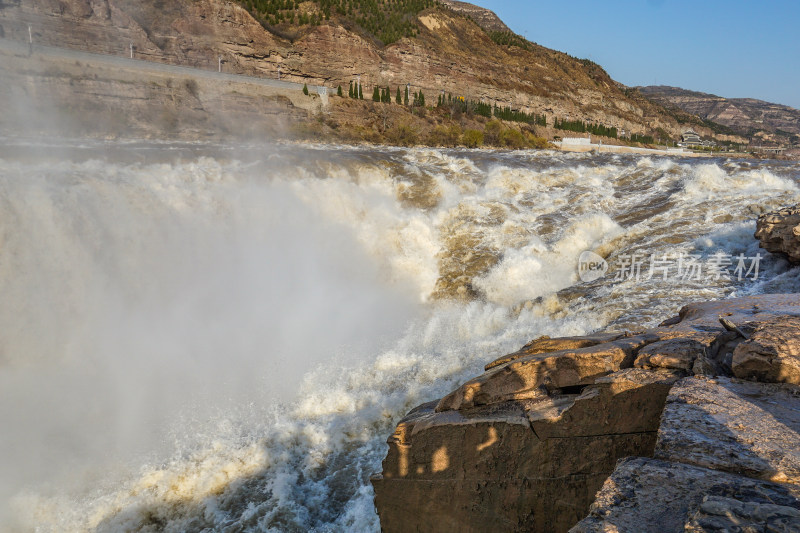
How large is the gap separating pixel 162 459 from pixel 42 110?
22340 millimetres

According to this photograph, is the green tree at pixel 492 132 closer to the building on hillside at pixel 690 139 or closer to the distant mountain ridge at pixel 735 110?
the building on hillside at pixel 690 139

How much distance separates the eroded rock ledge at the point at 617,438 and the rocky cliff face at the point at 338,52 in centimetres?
2969

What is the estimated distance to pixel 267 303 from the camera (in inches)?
389

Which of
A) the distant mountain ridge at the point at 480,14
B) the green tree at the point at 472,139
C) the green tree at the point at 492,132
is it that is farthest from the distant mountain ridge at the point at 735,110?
the green tree at the point at 472,139

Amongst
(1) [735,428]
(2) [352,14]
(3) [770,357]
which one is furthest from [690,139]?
(1) [735,428]

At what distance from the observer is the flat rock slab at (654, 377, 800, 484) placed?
2.49m

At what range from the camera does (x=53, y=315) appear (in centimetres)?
798

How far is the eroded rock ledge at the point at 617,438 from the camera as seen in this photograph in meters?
2.40

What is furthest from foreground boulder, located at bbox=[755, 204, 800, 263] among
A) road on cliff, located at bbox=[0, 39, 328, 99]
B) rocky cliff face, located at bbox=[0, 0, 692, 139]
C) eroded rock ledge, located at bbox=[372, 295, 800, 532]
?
rocky cliff face, located at bbox=[0, 0, 692, 139]

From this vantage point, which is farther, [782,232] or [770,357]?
[782,232]

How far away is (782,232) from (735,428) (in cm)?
751

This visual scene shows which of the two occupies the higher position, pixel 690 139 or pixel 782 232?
pixel 690 139

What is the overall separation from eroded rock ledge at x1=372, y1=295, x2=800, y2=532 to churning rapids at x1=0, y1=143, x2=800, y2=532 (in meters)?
1.51

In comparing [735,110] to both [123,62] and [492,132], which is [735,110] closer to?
[492,132]
